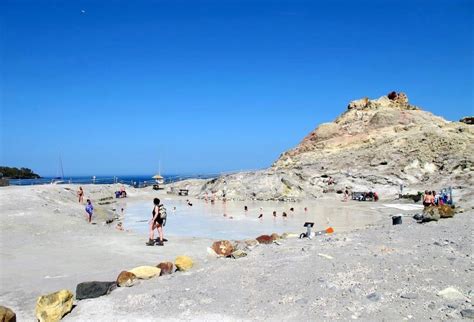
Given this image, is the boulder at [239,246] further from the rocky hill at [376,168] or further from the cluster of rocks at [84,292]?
the rocky hill at [376,168]

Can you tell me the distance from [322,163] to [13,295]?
146 ft

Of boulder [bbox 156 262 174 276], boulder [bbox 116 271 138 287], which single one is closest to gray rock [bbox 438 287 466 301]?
boulder [bbox 156 262 174 276]

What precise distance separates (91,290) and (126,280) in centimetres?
81

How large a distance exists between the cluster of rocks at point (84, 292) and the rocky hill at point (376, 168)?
1204 inches

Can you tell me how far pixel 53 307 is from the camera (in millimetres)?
7480

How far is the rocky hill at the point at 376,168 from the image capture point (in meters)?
42.3

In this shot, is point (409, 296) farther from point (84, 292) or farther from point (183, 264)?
point (84, 292)

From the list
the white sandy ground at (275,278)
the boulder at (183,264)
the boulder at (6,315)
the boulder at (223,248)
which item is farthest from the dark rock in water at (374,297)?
the boulder at (6,315)

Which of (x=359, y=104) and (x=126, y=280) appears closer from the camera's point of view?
(x=126, y=280)

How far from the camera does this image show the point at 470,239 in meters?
11.8

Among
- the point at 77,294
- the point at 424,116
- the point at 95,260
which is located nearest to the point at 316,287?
the point at 77,294

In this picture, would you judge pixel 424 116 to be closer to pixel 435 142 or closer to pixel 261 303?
pixel 435 142

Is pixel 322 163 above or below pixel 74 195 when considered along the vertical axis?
above

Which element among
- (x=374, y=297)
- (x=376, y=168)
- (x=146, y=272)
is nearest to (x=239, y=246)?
(x=146, y=272)
